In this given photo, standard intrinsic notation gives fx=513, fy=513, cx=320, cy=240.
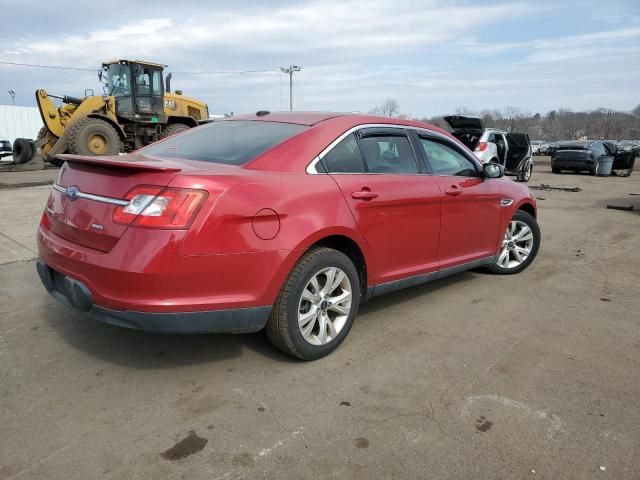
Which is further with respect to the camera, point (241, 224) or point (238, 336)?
point (238, 336)

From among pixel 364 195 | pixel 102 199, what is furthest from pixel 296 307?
pixel 102 199

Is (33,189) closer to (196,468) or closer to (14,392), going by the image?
(14,392)

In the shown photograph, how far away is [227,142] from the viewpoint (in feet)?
11.8

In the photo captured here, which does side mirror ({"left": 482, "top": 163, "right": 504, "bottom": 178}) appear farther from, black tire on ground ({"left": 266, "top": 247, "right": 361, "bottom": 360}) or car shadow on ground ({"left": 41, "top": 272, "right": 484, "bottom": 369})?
car shadow on ground ({"left": 41, "top": 272, "right": 484, "bottom": 369})

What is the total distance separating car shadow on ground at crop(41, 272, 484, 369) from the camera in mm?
3309

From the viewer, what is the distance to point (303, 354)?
10.6 feet

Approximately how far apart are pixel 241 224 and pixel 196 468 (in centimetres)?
123

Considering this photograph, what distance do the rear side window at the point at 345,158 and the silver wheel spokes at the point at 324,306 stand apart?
69 centimetres

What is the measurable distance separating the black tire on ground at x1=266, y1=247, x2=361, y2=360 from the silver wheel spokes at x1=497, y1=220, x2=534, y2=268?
2.66 metres

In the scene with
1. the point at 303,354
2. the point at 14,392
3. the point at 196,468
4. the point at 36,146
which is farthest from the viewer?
the point at 36,146

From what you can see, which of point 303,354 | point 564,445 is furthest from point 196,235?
point 564,445

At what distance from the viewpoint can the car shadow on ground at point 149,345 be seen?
10.9ft

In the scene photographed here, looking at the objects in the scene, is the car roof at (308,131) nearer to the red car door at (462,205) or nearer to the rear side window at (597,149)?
the red car door at (462,205)


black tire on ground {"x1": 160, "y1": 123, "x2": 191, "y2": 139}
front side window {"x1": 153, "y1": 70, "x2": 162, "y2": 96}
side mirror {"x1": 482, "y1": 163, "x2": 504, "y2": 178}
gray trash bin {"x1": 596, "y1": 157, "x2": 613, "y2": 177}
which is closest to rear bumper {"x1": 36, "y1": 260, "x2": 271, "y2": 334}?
side mirror {"x1": 482, "y1": 163, "x2": 504, "y2": 178}
